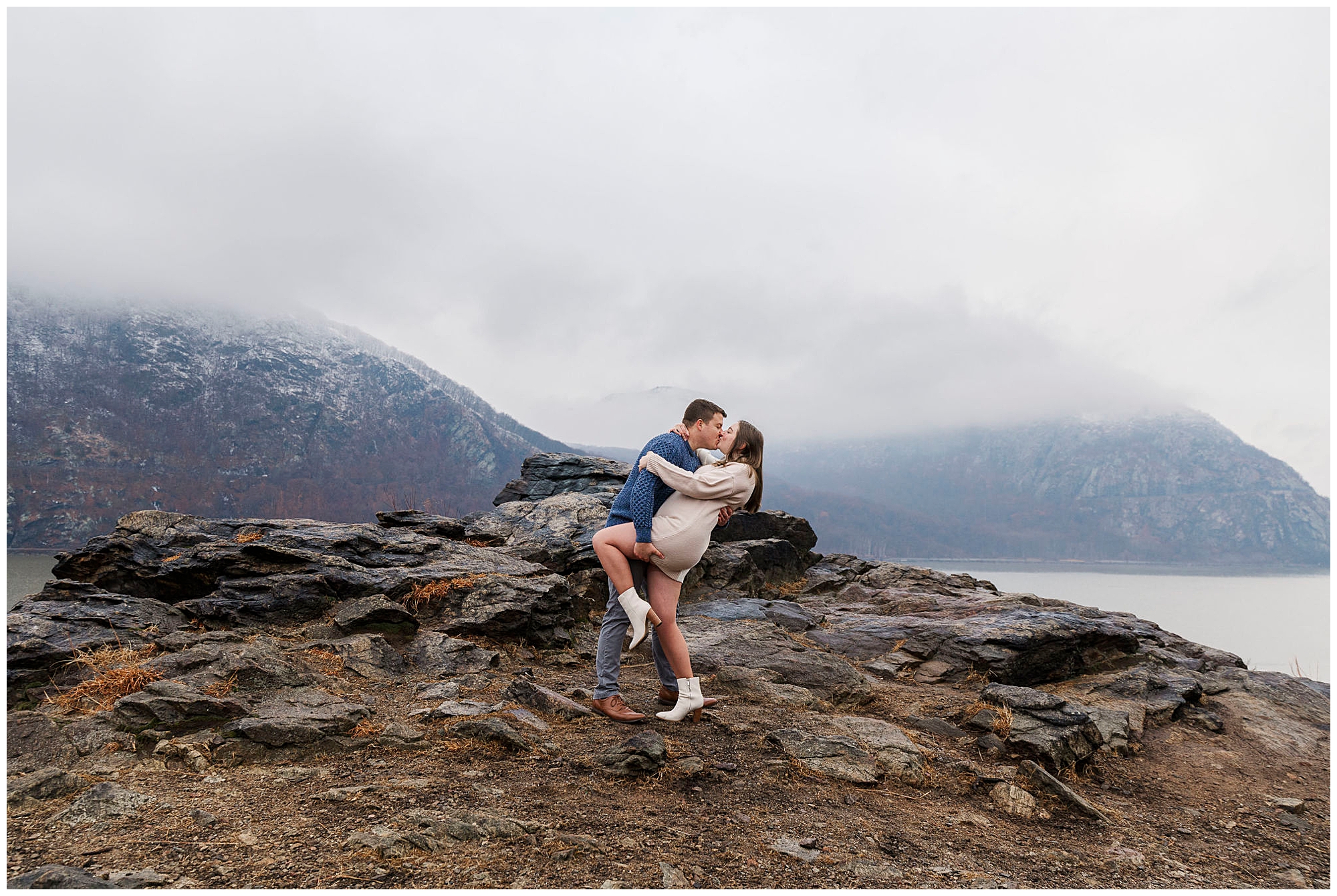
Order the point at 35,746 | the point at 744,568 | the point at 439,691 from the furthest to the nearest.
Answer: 1. the point at 744,568
2. the point at 439,691
3. the point at 35,746

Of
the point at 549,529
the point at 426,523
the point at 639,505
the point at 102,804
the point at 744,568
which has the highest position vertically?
the point at 639,505

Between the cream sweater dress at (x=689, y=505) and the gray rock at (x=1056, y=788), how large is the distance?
3.61 meters

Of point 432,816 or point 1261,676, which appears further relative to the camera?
point 1261,676

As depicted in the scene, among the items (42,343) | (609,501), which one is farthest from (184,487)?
(609,501)

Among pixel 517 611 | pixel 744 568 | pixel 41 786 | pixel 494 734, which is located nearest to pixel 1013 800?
pixel 494 734

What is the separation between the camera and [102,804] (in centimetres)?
446

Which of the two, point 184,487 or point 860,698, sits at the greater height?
point 860,698

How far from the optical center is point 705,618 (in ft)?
34.4

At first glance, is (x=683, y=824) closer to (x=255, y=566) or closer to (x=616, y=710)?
(x=616, y=710)

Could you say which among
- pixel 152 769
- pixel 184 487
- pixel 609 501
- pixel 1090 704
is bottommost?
pixel 184 487

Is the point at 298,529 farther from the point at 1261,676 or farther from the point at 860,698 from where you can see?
the point at 1261,676

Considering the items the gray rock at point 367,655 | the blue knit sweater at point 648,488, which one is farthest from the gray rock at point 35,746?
the blue knit sweater at point 648,488

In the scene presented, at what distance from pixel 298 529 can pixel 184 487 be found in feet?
→ 375

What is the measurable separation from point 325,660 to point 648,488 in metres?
4.31
